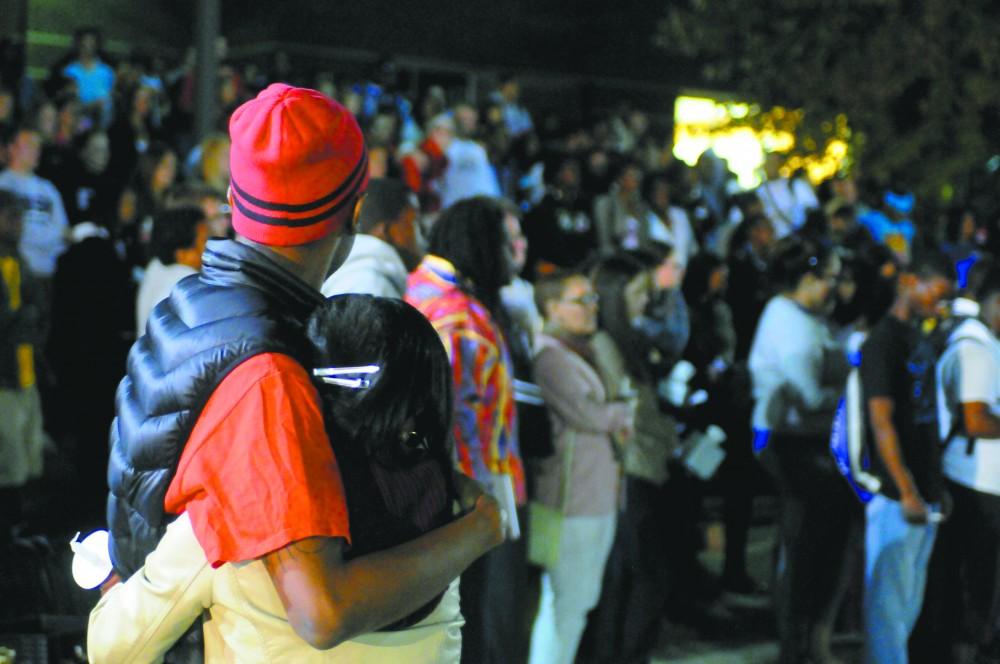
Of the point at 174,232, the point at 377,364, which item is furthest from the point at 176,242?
the point at 377,364

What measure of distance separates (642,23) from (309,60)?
584cm

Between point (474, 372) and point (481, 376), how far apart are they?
0.03m

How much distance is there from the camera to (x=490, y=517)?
7.64ft

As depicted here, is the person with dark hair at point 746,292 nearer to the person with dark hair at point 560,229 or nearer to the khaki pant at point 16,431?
the person with dark hair at point 560,229

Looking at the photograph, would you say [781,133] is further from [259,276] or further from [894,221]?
[259,276]

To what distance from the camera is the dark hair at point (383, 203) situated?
16.1 feet

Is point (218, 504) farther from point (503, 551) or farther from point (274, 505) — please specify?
point (503, 551)

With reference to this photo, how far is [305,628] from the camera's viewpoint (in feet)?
6.79

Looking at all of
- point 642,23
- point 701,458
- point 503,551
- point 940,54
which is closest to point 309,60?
point 642,23

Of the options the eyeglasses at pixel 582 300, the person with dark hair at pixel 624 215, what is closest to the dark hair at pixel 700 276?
the eyeglasses at pixel 582 300

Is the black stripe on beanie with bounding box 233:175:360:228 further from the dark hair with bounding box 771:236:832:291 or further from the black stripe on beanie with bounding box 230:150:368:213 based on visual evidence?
the dark hair with bounding box 771:236:832:291

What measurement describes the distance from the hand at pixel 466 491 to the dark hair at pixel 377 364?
0.58 feet

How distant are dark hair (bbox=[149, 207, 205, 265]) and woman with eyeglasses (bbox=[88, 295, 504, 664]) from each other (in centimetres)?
385

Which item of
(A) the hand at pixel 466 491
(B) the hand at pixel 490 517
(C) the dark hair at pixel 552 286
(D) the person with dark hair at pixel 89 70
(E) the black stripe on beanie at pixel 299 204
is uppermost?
(D) the person with dark hair at pixel 89 70
